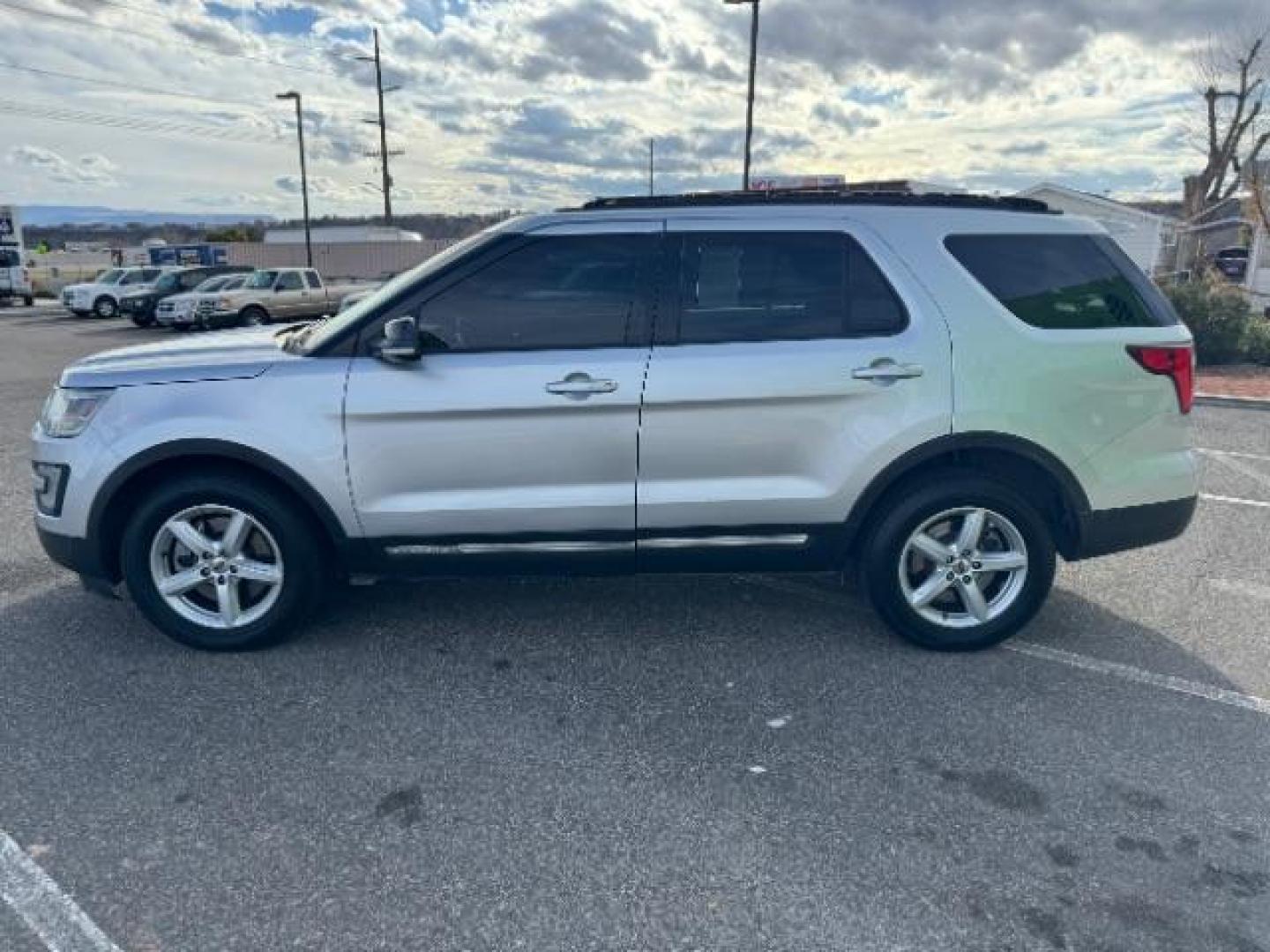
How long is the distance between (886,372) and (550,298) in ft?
4.54

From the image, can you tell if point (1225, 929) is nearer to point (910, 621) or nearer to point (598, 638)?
point (910, 621)

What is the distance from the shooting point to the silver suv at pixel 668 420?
137 inches

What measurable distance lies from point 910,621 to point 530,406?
1847mm

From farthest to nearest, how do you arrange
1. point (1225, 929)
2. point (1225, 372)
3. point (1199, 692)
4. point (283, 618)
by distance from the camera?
point (1225, 372) → point (283, 618) → point (1199, 692) → point (1225, 929)

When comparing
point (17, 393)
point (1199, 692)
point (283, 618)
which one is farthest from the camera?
point (17, 393)

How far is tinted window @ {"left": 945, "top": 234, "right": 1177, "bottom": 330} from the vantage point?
3.62 m

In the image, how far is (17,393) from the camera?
11156 millimetres

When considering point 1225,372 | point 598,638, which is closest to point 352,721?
point 598,638

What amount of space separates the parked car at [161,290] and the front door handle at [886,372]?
22.8 meters

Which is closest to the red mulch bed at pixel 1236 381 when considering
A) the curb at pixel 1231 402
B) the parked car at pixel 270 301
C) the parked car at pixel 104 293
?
the curb at pixel 1231 402

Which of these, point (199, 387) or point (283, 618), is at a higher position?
point (199, 387)

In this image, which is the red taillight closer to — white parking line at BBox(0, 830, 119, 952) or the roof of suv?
the roof of suv

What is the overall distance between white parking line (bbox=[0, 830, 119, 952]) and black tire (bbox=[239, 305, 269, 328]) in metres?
20.3

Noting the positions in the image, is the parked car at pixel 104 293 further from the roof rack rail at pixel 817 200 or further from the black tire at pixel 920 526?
the black tire at pixel 920 526
